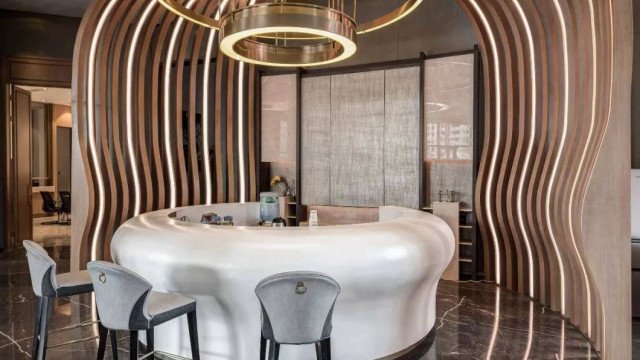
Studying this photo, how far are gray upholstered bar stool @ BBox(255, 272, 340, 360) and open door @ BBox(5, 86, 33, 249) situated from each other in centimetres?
696

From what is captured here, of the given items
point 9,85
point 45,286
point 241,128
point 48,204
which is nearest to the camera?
point 45,286

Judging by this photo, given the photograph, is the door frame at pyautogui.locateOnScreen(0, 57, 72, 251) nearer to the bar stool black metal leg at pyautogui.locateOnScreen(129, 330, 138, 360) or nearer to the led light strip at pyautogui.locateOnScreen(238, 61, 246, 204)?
the led light strip at pyautogui.locateOnScreen(238, 61, 246, 204)

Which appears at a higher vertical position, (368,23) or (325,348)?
(368,23)

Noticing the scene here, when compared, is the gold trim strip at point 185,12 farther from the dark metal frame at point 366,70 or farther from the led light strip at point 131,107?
the dark metal frame at point 366,70

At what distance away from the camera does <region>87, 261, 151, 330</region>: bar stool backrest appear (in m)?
2.51

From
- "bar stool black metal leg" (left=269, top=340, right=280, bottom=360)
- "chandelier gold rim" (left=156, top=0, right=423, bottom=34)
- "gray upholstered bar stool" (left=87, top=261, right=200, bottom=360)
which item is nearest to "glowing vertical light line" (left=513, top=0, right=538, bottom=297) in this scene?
"chandelier gold rim" (left=156, top=0, right=423, bottom=34)

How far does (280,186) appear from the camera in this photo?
7363 millimetres

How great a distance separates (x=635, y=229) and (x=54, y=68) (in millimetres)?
8429

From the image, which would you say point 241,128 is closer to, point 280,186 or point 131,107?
point 280,186

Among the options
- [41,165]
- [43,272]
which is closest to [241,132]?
[43,272]

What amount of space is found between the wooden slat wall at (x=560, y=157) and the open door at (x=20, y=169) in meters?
6.97

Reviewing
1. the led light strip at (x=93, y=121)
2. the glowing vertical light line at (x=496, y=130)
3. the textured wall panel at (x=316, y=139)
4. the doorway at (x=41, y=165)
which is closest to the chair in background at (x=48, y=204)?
the doorway at (x=41, y=165)

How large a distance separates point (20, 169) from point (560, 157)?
25.9 feet

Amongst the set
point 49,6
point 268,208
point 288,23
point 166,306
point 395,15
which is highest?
point 49,6
